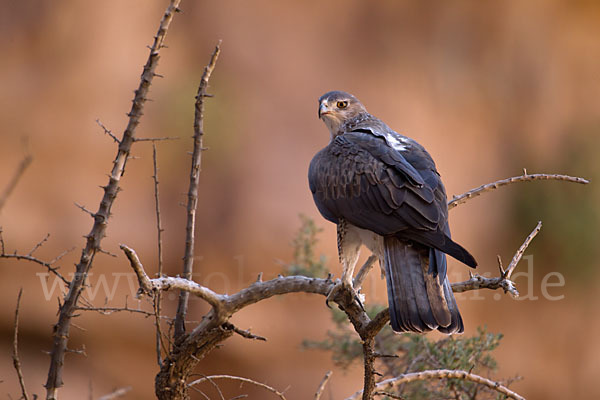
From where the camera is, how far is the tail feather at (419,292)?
258 cm

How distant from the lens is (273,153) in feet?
27.8

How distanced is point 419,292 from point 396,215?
461 mm

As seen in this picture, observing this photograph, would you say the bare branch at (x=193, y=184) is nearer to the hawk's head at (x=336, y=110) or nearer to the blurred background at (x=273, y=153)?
the hawk's head at (x=336, y=110)

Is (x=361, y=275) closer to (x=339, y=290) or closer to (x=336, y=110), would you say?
(x=339, y=290)

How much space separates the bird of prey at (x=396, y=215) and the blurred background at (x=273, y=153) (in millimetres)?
3131

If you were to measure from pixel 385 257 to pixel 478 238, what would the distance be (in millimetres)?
7330

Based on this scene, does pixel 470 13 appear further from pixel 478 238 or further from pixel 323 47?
pixel 478 238

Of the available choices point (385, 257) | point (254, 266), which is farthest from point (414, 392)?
point (254, 266)

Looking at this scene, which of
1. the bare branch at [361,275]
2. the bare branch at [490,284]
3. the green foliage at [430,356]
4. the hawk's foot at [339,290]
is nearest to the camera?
the bare branch at [490,284]

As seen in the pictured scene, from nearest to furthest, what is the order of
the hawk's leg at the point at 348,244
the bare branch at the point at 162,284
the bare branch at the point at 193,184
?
the bare branch at the point at 162,284, the bare branch at the point at 193,184, the hawk's leg at the point at 348,244

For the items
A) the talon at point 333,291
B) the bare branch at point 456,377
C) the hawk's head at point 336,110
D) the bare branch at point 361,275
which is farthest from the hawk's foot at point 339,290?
the hawk's head at point 336,110

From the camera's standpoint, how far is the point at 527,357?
1016 centimetres

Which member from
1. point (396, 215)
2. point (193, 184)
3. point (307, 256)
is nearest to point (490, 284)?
point (396, 215)

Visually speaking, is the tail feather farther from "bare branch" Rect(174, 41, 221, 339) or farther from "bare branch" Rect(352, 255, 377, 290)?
"bare branch" Rect(174, 41, 221, 339)
